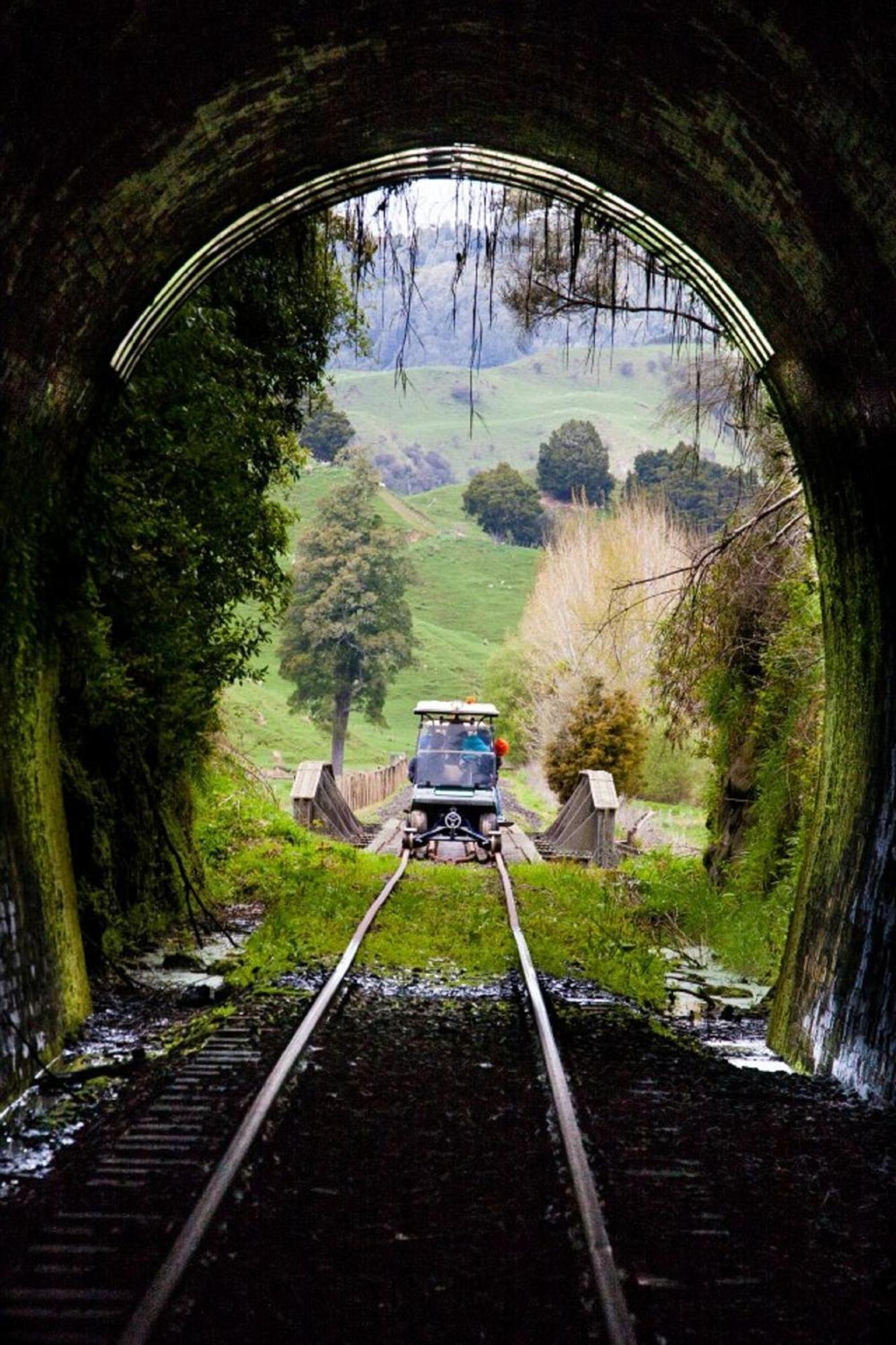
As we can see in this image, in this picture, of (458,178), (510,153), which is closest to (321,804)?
(458,178)

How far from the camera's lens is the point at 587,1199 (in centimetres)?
472

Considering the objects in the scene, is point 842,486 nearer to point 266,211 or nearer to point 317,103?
point 317,103

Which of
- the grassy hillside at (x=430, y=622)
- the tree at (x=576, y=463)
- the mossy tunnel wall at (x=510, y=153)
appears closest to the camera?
the mossy tunnel wall at (x=510, y=153)

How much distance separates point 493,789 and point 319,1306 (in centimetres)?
1804

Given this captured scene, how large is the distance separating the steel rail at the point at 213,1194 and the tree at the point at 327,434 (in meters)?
79.6

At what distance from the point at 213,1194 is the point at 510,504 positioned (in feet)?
326

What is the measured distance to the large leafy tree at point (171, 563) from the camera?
30.9 feet

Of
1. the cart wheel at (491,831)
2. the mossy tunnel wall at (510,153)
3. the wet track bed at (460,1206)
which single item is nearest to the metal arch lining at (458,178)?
the mossy tunnel wall at (510,153)

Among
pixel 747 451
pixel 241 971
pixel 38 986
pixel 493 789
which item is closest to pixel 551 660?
pixel 493 789

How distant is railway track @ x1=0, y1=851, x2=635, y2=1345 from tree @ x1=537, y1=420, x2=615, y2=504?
96809 millimetres

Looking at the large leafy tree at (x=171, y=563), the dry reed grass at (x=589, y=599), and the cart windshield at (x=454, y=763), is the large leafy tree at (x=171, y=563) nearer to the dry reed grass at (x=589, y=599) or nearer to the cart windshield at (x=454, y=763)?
the cart windshield at (x=454, y=763)

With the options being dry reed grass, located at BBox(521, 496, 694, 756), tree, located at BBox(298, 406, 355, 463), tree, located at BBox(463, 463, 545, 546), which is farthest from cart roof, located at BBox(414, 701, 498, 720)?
tree, located at BBox(463, 463, 545, 546)

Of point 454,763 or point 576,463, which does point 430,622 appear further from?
point 454,763

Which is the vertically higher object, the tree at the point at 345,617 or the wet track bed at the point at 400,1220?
the tree at the point at 345,617
